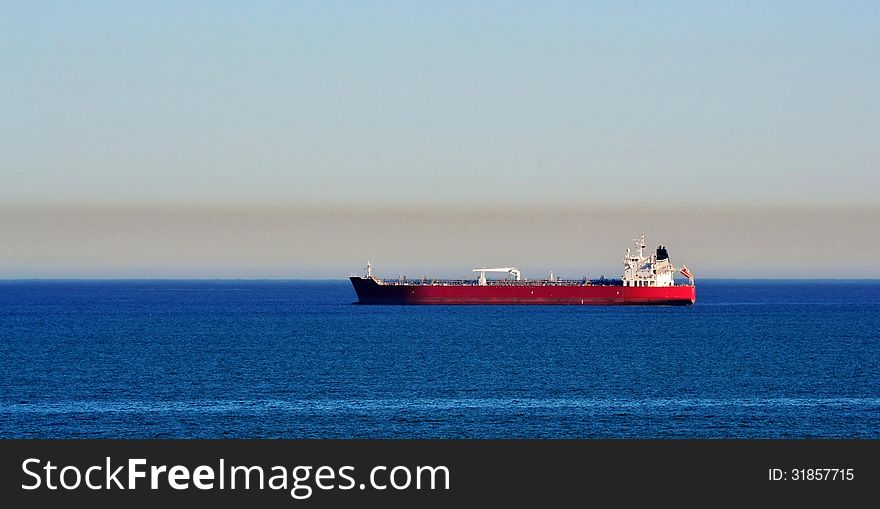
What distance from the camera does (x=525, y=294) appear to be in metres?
170

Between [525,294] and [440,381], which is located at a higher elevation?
[525,294]

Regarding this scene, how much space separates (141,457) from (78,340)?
7501 centimetres

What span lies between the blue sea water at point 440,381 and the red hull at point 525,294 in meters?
41.7

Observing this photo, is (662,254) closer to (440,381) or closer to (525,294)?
(525,294)

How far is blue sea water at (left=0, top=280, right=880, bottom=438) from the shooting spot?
51188 millimetres

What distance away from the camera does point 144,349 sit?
90750 mm

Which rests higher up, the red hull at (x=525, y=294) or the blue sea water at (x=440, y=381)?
the red hull at (x=525, y=294)

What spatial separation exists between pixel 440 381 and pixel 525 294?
102986mm

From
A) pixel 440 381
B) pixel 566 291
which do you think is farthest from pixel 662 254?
pixel 440 381

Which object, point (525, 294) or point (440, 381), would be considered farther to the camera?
point (525, 294)

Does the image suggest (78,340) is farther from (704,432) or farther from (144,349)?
(704,432)

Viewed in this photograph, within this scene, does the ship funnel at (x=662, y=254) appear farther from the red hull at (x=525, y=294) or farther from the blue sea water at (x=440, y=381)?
the blue sea water at (x=440, y=381)

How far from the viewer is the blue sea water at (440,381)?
51188mm

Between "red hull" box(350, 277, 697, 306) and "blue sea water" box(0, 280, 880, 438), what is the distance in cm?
4165
